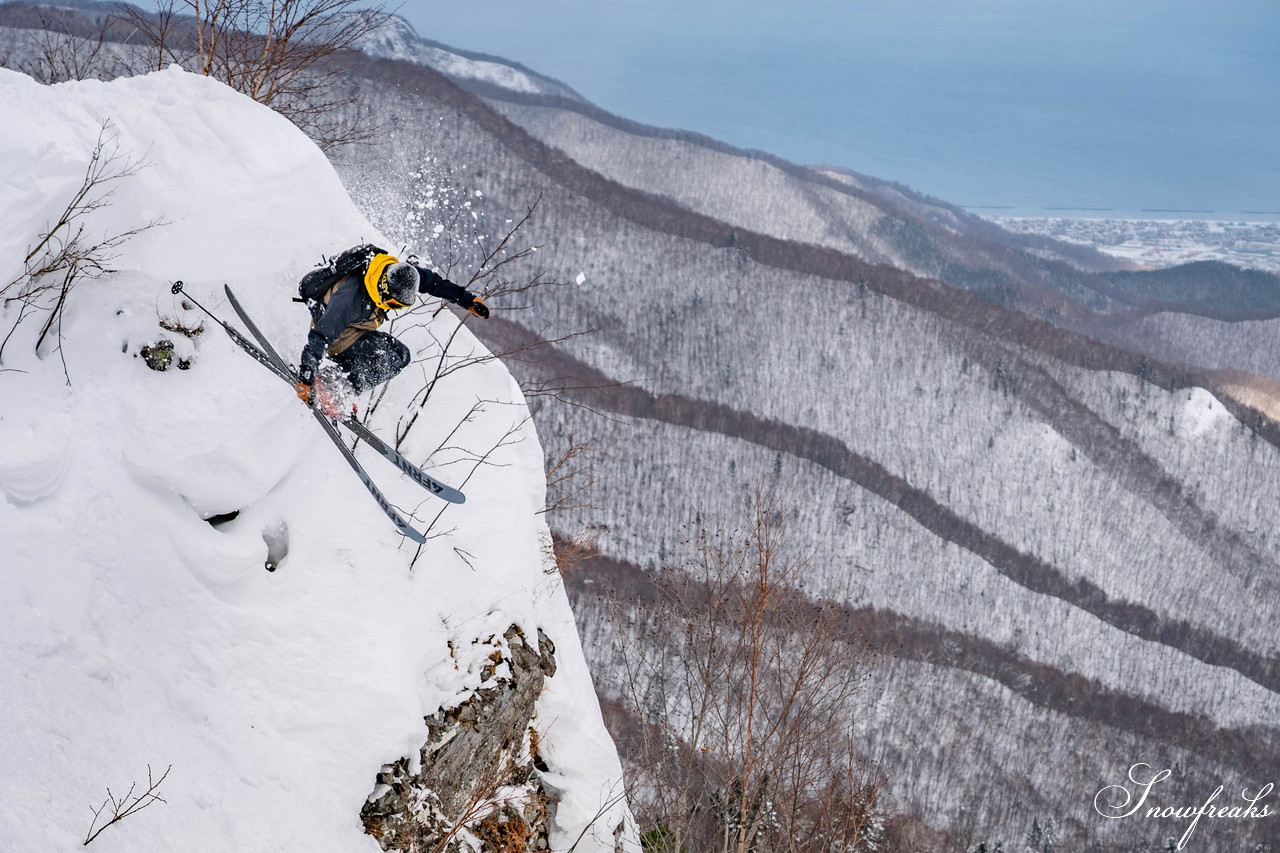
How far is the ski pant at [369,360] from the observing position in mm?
8242

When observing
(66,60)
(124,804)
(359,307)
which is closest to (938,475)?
(66,60)

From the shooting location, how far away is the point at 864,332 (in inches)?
3231

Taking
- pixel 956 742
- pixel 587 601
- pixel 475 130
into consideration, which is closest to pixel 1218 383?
pixel 956 742

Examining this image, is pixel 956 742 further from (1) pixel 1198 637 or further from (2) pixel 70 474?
(2) pixel 70 474

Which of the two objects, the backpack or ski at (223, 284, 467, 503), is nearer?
the backpack

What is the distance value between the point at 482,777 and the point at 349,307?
5356mm

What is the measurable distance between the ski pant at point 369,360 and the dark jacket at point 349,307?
351 mm

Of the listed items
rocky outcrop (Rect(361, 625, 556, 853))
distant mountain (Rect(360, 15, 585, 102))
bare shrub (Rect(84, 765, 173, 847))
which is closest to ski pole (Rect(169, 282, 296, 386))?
rocky outcrop (Rect(361, 625, 556, 853))

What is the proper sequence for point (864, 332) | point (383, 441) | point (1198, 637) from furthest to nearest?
point (864, 332) < point (1198, 637) < point (383, 441)

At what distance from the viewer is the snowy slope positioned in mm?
6590

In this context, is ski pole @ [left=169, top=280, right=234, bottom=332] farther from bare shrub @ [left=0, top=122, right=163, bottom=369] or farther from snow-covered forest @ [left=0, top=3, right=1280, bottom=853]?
snow-covered forest @ [left=0, top=3, right=1280, bottom=853]

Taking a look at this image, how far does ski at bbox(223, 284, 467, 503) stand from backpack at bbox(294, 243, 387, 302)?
0.78 meters

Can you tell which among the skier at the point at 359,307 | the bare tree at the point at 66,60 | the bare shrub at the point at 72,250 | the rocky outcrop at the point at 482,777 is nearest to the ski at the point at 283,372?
the skier at the point at 359,307

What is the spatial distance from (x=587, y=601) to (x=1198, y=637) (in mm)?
51437
